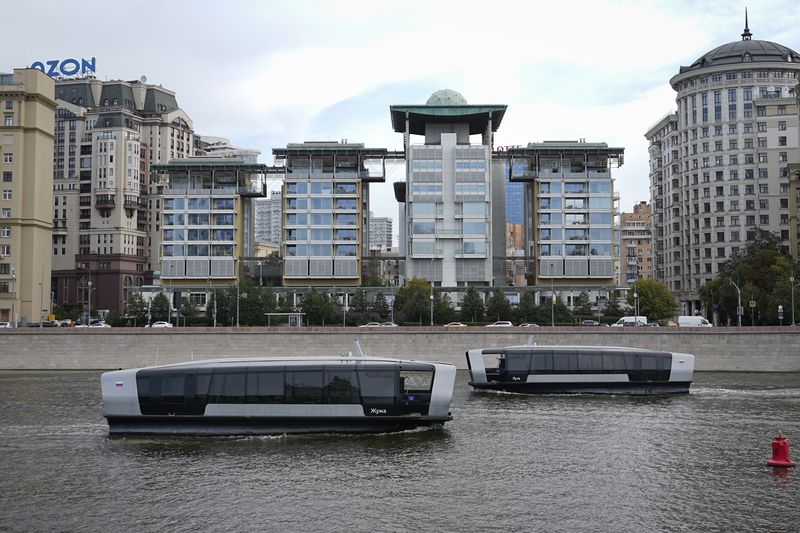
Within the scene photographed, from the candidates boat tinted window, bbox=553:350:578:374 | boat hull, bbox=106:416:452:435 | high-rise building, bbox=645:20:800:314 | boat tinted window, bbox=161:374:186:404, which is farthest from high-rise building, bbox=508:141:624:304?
boat tinted window, bbox=161:374:186:404

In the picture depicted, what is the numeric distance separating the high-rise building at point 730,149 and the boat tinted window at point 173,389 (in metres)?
118

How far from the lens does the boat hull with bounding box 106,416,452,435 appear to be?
3959 cm

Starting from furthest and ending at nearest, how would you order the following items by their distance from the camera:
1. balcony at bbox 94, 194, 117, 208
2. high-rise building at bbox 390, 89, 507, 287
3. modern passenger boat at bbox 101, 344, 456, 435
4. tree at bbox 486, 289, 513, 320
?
balcony at bbox 94, 194, 117, 208
high-rise building at bbox 390, 89, 507, 287
tree at bbox 486, 289, 513, 320
modern passenger boat at bbox 101, 344, 456, 435

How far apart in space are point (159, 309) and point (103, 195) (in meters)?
61.3

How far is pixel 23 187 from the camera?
12088cm

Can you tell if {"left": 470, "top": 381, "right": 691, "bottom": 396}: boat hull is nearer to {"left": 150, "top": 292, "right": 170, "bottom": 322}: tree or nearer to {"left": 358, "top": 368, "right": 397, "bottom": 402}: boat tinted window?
{"left": 358, "top": 368, "right": 397, "bottom": 402}: boat tinted window

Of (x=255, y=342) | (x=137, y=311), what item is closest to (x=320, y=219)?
(x=137, y=311)

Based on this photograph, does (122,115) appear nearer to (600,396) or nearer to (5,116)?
(5,116)

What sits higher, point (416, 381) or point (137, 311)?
point (137, 311)

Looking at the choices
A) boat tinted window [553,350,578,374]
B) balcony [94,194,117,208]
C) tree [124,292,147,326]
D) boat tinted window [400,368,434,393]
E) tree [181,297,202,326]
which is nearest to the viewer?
boat tinted window [400,368,434,393]

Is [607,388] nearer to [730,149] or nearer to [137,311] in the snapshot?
[137,311]

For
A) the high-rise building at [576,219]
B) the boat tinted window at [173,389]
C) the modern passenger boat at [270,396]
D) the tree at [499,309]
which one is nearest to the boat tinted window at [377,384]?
the modern passenger boat at [270,396]

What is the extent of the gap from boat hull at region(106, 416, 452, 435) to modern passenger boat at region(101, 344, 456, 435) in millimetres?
48

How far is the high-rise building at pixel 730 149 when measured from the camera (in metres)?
141
